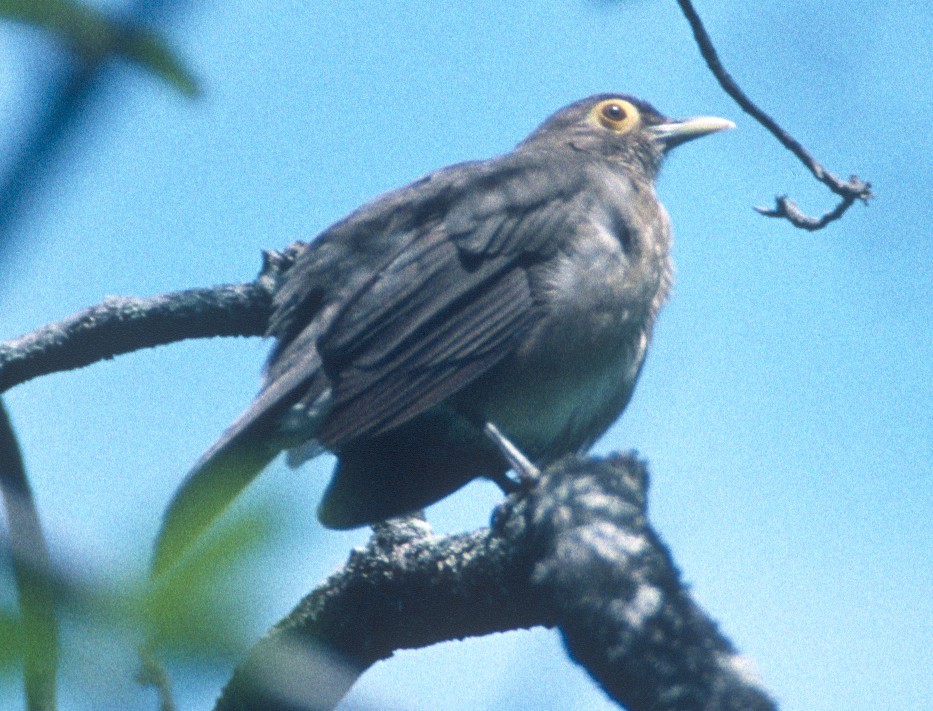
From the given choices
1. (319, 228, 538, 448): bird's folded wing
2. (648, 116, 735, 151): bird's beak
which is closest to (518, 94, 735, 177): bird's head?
(648, 116, 735, 151): bird's beak

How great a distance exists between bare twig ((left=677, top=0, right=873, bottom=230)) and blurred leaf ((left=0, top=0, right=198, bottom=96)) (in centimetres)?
308

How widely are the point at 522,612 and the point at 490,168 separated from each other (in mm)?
2310

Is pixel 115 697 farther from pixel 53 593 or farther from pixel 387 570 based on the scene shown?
pixel 387 570

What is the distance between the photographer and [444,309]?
4355mm

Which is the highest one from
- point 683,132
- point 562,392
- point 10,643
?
point 683,132

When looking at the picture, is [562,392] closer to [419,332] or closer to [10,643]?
[419,332]

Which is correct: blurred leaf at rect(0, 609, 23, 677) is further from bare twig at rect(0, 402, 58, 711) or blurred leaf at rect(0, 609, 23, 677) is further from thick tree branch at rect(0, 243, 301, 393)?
thick tree branch at rect(0, 243, 301, 393)

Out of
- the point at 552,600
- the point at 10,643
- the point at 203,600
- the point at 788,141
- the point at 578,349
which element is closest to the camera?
the point at 10,643

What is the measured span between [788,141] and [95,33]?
3425 millimetres

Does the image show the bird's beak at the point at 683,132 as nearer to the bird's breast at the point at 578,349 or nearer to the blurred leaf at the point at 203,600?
the bird's breast at the point at 578,349

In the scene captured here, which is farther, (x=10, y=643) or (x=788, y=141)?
(x=788, y=141)

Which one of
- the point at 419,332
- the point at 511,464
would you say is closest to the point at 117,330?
the point at 419,332

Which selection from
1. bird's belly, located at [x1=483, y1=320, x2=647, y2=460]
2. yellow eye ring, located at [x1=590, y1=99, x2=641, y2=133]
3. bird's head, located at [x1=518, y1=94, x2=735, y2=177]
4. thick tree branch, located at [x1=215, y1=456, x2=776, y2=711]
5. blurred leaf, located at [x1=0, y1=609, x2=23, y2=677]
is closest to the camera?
blurred leaf, located at [x1=0, y1=609, x2=23, y2=677]

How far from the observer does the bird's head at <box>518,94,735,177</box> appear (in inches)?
234
